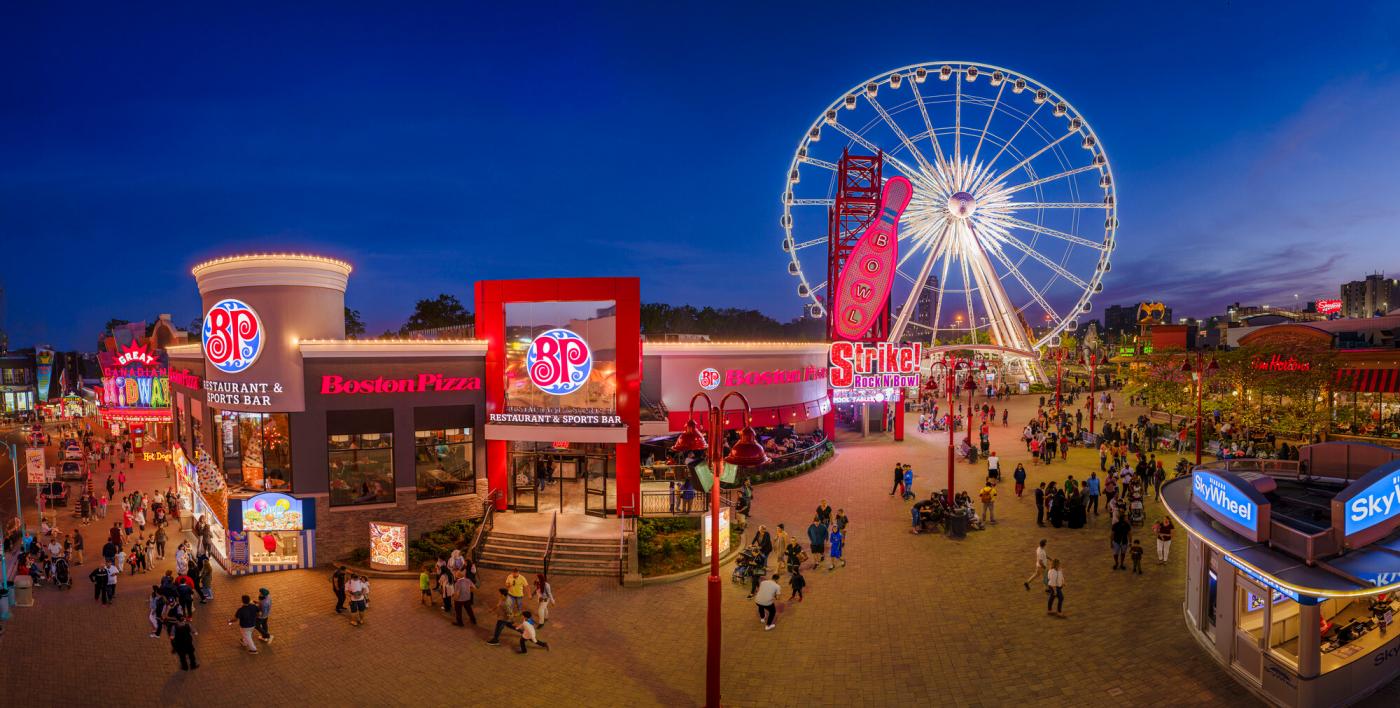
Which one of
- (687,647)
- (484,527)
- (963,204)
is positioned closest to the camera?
(687,647)

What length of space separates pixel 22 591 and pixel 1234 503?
90.4 ft

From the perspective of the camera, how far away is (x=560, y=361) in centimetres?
2106

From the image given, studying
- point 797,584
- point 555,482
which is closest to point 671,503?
point 555,482

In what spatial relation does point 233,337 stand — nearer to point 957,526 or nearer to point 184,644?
point 184,644

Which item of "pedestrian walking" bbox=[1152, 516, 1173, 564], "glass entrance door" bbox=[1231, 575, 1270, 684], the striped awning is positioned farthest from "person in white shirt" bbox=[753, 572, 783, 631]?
the striped awning

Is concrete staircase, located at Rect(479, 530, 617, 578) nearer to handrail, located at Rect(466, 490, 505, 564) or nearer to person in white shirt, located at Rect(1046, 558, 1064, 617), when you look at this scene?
handrail, located at Rect(466, 490, 505, 564)

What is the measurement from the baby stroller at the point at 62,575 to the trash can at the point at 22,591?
50.7 inches

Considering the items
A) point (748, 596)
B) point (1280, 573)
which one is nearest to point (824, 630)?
point (748, 596)

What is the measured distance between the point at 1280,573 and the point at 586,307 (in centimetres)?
1747

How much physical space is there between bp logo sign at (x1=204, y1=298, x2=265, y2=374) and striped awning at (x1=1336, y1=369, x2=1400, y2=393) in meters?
45.7

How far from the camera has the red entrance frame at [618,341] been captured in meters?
21.1

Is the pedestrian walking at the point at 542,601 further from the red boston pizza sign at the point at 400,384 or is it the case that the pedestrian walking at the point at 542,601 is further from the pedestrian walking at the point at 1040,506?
the pedestrian walking at the point at 1040,506

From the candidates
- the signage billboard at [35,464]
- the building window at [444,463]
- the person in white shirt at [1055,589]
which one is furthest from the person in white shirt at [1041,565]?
the signage billboard at [35,464]

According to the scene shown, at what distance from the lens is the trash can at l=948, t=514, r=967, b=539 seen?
20406 mm
